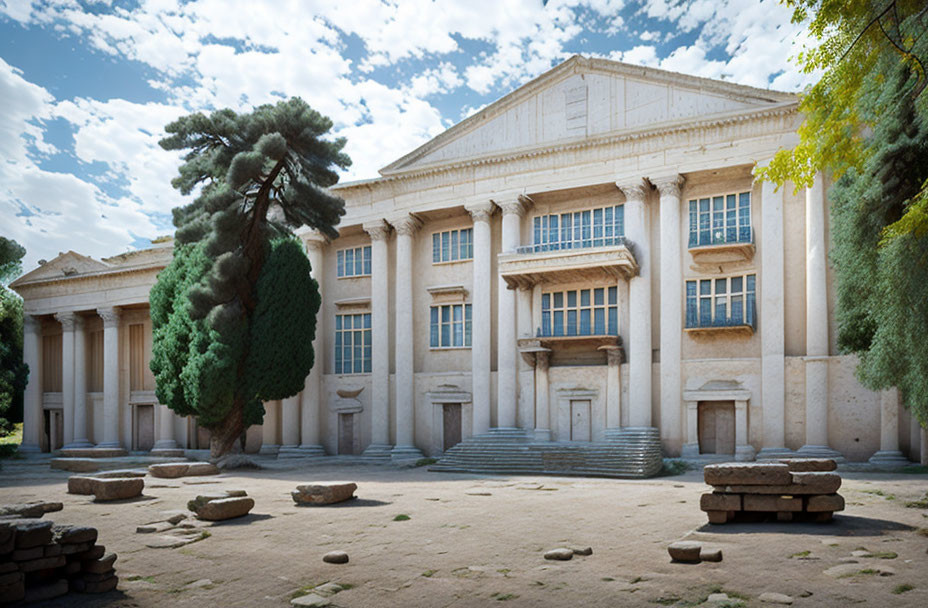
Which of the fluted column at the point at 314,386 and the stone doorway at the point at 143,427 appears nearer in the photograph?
the fluted column at the point at 314,386

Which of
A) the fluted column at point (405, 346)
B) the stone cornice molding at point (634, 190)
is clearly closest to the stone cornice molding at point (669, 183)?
the stone cornice molding at point (634, 190)

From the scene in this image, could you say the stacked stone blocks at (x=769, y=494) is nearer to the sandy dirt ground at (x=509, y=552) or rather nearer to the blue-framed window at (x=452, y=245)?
the sandy dirt ground at (x=509, y=552)

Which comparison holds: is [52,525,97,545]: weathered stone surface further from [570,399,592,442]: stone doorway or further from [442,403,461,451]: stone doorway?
[442,403,461,451]: stone doorway

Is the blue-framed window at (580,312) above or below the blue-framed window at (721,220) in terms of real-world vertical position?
below

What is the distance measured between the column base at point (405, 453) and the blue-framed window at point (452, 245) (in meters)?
7.57

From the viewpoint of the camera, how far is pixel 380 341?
30.6 metres

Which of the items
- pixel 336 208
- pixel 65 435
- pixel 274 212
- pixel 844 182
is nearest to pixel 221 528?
pixel 336 208

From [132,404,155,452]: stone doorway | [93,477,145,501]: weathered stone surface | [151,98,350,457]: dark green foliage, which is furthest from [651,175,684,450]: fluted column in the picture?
[132,404,155,452]: stone doorway

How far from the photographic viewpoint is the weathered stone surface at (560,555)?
33.1 feet

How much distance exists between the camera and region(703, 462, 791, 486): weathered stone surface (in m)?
11.6

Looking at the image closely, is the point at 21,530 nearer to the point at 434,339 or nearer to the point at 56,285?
the point at 434,339

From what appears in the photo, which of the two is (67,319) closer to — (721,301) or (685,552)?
(721,301)

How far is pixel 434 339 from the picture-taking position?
3047 cm

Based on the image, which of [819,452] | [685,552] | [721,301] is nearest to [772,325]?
[721,301]
